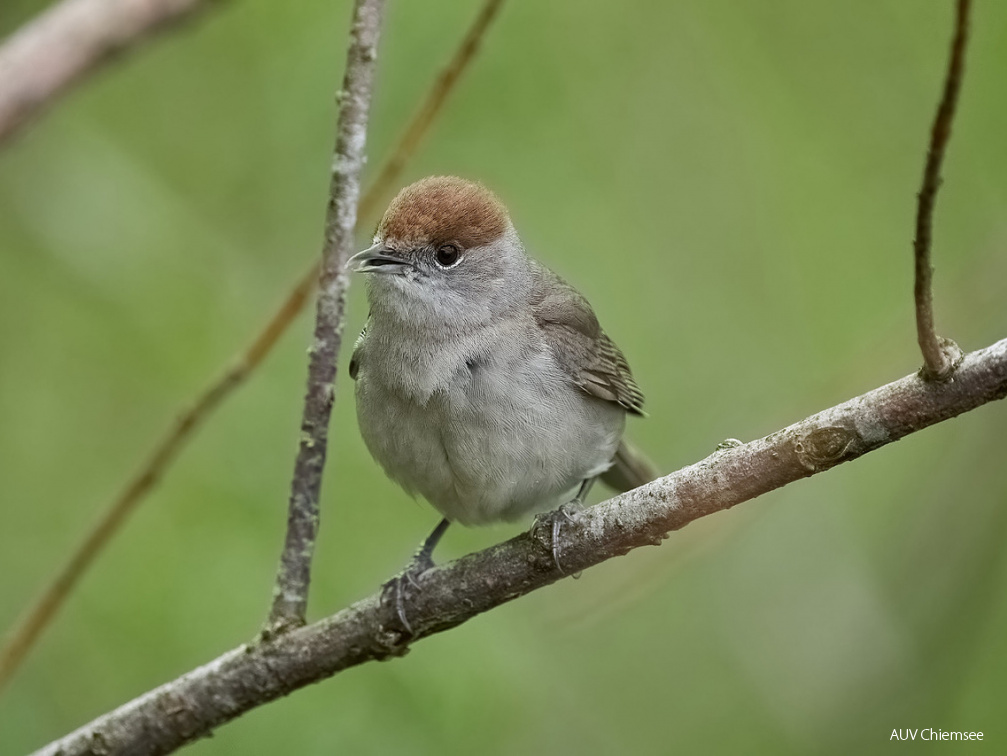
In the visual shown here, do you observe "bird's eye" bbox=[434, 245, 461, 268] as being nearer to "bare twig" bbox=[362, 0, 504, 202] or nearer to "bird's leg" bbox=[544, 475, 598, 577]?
"bare twig" bbox=[362, 0, 504, 202]

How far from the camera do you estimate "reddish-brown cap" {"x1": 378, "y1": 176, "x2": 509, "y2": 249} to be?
4.50 metres

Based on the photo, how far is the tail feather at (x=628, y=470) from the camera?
5207 mm

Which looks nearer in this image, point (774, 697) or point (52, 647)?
point (52, 647)

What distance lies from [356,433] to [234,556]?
149cm

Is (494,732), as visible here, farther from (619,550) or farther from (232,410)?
(232,410)

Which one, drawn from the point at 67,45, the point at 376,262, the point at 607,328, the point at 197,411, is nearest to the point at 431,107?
the point at 376,262

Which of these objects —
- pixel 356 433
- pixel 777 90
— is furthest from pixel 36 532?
pixel 777 90

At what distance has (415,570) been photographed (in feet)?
13.5

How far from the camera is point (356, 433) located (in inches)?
222

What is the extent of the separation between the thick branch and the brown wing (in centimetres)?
108

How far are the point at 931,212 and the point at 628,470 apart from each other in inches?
122

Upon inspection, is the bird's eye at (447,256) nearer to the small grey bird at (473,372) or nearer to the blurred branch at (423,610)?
the small grey bird at (473,372)

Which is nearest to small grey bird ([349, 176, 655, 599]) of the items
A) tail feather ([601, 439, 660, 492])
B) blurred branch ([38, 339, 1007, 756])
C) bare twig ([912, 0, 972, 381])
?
tail feather ([601, 439, 660, 492])

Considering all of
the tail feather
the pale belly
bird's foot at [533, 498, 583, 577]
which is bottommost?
bird's foot at [533, 498, 583, 577]
